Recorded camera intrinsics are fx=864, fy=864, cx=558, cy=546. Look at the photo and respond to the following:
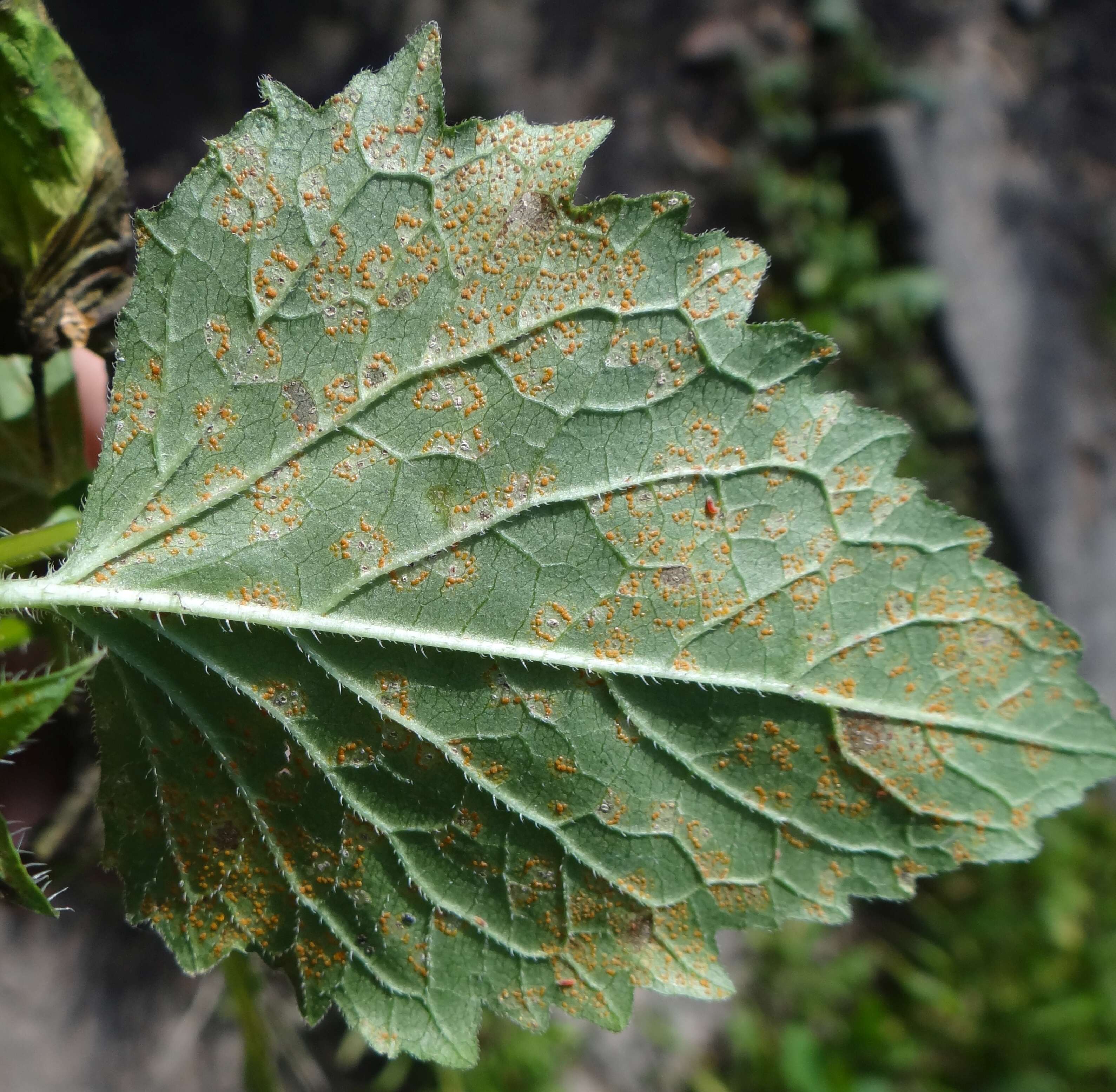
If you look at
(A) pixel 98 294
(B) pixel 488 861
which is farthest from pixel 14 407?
(B) pixel 488 861

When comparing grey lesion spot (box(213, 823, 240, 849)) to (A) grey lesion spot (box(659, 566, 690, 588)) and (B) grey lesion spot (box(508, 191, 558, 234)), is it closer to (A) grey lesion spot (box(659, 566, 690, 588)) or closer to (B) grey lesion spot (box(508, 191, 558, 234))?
(A) grey lesion spot (box(659, 566, 690, 588))

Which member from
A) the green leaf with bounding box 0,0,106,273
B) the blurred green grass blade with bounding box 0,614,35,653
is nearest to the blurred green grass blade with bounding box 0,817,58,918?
the blurred green grass blade with bounding box 0,614,35,653

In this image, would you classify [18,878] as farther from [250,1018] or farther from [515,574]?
[250,1018]

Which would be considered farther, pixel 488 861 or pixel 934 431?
pixel 934 431

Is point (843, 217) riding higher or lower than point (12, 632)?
higher

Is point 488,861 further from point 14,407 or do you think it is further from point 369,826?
point 14,407

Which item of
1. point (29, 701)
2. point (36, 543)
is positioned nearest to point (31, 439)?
point (36, 543)
